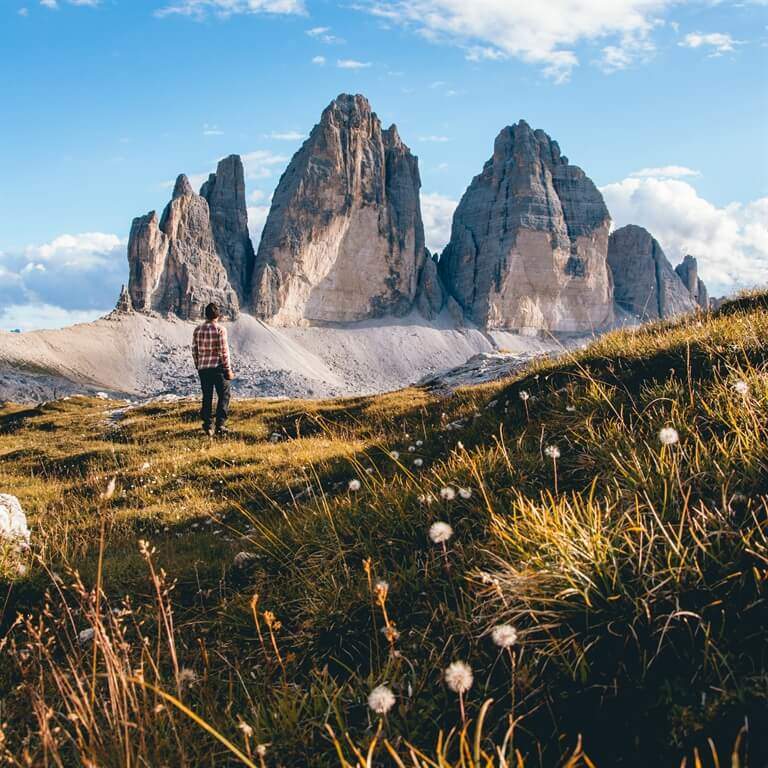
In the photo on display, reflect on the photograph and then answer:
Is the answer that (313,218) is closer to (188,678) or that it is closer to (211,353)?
(211,353)

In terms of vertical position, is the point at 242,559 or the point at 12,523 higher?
the point at 12,523

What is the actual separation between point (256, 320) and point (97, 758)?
18629 cm

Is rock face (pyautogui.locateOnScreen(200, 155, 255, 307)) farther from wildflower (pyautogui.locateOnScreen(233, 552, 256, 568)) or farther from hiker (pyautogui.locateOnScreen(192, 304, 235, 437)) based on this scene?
wildflower (pyautogui.locateOnScreen(233, 552, 256, 568))

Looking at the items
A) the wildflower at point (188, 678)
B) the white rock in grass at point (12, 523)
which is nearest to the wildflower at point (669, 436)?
the wildflower at point (188, 678)

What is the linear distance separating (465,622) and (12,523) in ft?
22.2

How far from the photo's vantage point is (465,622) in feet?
11.5

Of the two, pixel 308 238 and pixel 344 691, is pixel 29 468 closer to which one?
pixel 344 691

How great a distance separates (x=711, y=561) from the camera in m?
3.35

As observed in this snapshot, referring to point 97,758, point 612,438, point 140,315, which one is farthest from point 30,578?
point 140,315

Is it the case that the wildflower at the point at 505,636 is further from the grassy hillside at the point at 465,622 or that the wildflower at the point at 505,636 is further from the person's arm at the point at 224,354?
the person's arm at the point at 224,354

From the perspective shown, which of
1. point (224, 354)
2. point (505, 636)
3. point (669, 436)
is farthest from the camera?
point (224, 354)

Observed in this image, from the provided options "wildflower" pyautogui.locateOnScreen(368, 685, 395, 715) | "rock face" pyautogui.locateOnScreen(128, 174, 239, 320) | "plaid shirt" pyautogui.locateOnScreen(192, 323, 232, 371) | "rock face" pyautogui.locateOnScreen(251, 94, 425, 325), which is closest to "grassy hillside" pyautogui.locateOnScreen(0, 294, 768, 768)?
"wildflower" pyautogui.locateOnScreen(368, 685, 395, 715)

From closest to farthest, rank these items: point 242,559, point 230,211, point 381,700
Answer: point 381,700
point 242,559
point 230,211

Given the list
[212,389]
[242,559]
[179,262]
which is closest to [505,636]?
[242,559]
